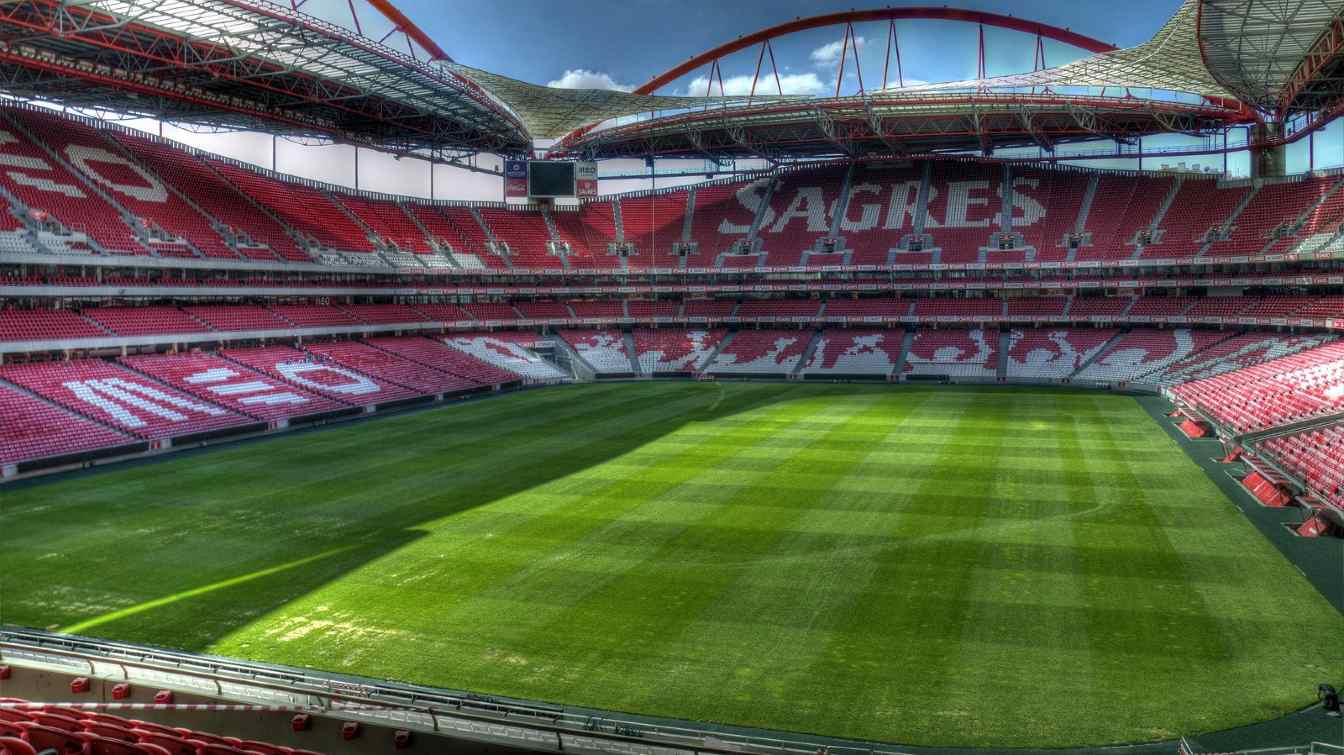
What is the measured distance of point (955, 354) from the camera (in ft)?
196

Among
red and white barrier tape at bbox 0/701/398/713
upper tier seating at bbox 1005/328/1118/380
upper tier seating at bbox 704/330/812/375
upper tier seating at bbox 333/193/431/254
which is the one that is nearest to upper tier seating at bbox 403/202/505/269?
Result: upper tier seating at bbox 333/193/431/254

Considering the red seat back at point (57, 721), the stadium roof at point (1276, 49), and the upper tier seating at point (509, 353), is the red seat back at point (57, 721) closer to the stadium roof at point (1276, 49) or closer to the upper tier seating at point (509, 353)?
the stadium roof at point (1276, 49)

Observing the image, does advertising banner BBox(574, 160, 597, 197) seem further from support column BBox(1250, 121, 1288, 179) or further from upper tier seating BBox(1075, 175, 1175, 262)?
support column BBox(1250, 121, 1288, 179)

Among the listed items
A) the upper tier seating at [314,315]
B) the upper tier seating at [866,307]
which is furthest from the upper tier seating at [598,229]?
the upper tier seating at [314,315]

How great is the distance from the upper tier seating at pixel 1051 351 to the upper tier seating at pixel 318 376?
3720cm

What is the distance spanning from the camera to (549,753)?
9.95 meters

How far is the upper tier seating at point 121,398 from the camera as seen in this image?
1389 inches

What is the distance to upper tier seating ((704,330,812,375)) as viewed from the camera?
2427 inches

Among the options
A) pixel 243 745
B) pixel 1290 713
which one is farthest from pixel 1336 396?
pixel 243 745

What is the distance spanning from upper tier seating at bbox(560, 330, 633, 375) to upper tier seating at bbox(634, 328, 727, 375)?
1.16m

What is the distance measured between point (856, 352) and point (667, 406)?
65.3 ft

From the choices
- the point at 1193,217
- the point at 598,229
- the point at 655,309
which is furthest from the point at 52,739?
the point at 598,229

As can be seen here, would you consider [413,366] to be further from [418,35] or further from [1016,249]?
[1016,249]

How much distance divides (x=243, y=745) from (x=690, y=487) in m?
19.0
